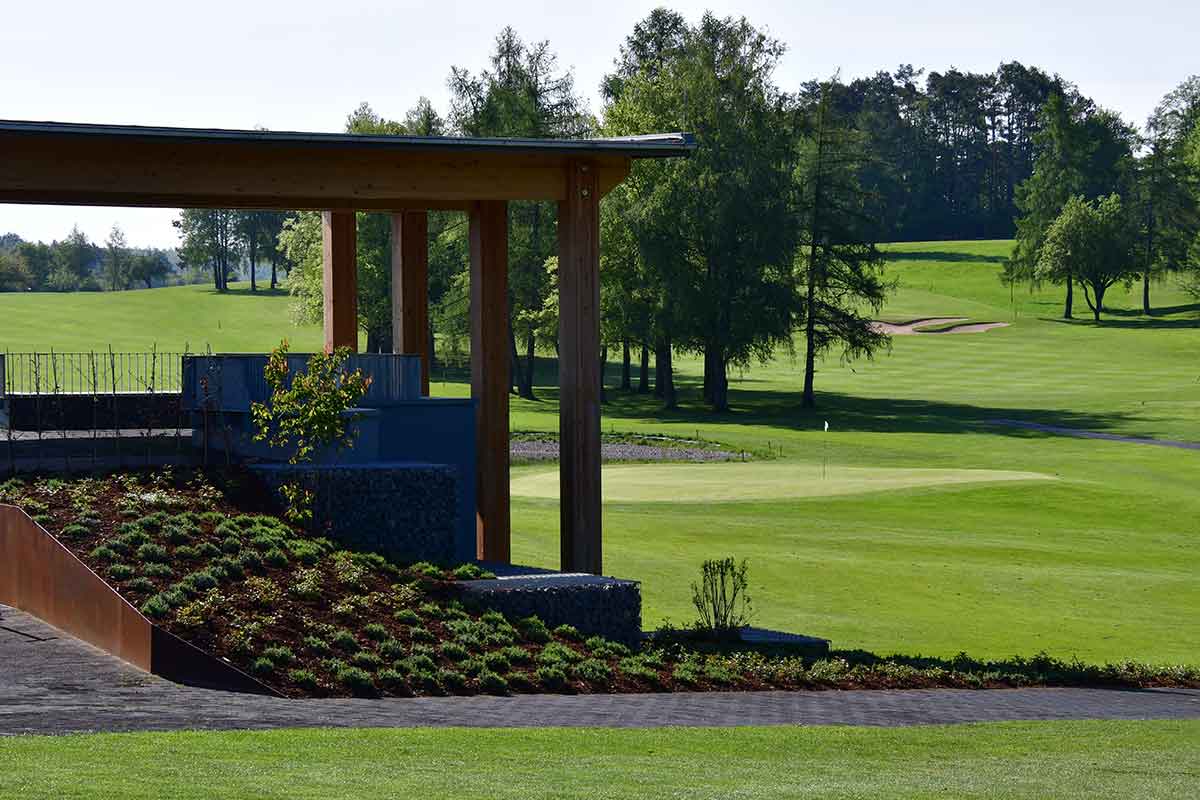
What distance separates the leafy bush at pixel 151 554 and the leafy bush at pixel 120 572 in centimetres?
43

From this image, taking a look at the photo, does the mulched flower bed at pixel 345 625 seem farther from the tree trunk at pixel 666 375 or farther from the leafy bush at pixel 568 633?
the tree trunk at pixel 666 375

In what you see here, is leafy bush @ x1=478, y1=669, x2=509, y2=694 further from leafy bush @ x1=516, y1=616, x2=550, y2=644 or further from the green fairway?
the green fairway

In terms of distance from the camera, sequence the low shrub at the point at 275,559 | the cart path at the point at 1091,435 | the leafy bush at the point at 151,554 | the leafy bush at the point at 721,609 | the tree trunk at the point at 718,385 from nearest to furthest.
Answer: the leafy bush at the point at 151,554, the low shrub at the point at 275,559, the leafy bush at the point at 721,609, the cart path at the point at 1091,435, the tree trunk at the point at 718,385

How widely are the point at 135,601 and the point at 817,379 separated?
223 feet

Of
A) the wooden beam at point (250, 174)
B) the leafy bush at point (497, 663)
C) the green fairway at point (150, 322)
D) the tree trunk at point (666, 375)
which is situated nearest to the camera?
the leafy bush at point (497, 663)

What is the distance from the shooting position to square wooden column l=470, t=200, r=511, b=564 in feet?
71.1

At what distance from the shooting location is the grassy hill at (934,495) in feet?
71.1

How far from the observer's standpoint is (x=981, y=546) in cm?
2805

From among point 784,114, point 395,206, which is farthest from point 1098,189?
point 395,206

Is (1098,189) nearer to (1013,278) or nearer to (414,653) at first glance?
(1013,278)

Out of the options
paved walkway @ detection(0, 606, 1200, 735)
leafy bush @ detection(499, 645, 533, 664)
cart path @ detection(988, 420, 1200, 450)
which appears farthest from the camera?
cart path @ detection(988, 420, 1200, 450)

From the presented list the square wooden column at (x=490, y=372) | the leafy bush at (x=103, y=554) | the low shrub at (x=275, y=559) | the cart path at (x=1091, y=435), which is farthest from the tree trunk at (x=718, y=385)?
the leafy bush at (x=103, y=554)

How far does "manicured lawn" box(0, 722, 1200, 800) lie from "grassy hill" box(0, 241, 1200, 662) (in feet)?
23.2

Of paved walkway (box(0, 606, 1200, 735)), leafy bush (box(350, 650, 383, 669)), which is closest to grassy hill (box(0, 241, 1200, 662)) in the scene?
paved walkway (box(0, 606, 1200, 735))
